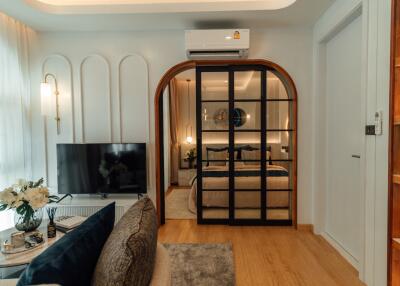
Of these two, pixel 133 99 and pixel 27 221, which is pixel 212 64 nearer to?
pixel 133 99

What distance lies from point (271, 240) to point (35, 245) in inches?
92.7

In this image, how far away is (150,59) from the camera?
3191 millimetres

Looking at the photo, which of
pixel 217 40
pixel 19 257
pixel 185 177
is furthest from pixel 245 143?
pixel 185 177

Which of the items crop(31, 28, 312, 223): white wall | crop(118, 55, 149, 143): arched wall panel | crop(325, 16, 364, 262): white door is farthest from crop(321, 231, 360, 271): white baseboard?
crop(118, 55, 149, 143): arched wall panel

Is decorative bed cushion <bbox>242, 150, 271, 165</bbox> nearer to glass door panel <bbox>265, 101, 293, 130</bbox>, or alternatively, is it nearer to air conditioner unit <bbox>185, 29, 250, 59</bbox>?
glass door panel <bbox>265, 101, 293, 130</bbox>

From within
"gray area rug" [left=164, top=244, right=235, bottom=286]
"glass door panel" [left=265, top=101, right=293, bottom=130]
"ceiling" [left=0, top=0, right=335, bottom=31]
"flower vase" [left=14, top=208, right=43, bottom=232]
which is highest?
"ceiling" [left=0, top=0, right=335, bottom=31]

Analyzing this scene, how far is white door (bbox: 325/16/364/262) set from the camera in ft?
7.54

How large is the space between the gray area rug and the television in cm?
94

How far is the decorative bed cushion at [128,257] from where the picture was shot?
792mm

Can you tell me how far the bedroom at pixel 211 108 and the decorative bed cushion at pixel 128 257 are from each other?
74.3 inches

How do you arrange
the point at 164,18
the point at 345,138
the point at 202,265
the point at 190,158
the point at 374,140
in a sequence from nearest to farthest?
the point at 374,140
the point at 202,265
the point at 345,138
the point at 164,18
the point at 190,158

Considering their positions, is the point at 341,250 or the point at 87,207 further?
the point at 87,207

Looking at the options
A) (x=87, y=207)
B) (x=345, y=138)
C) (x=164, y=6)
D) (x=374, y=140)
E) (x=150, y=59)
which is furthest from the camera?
(x=150, y=59)

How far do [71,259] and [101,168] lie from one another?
2318 millimetres
